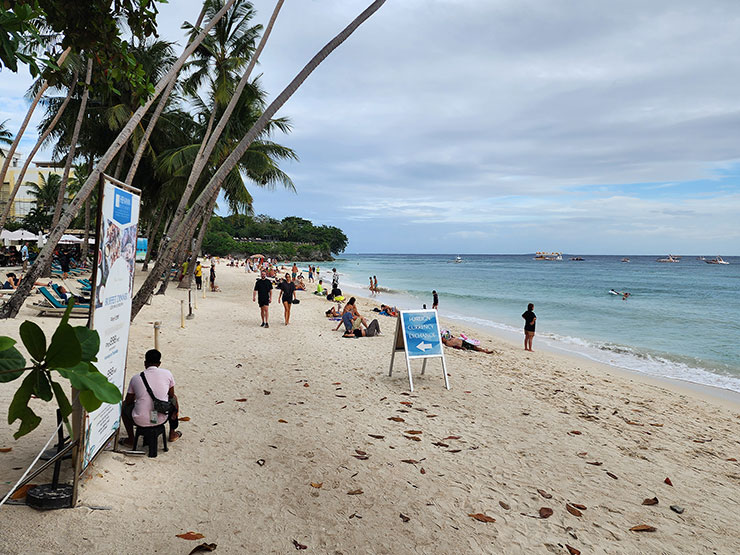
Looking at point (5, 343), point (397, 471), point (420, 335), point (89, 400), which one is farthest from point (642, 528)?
point (5, 343)

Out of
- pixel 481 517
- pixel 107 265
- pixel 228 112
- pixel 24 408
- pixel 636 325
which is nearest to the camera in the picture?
pixel 24 408

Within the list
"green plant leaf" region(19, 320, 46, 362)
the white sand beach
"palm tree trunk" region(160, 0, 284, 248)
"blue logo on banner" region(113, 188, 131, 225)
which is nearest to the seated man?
the white sand beach

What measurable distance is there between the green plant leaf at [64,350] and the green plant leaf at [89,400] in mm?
91

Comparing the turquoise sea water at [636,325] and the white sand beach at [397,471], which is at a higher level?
the white sand beach at [397,471]

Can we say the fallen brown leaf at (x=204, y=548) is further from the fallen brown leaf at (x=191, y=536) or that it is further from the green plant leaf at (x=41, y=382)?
the green plant leaf at (x=41, y=382)

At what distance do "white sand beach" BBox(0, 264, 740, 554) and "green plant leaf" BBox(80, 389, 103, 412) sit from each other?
2527mm

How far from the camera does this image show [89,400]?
52.2 inches

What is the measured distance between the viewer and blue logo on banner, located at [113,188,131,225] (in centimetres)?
370

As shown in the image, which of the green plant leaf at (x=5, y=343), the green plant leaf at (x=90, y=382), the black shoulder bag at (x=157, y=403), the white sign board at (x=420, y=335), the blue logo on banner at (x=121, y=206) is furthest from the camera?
the white sign board at (x=420, y=335)

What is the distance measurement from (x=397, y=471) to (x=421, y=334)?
3.42 m

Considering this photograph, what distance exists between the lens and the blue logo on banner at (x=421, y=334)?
786 centimetres

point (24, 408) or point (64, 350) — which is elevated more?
point (64, 350)

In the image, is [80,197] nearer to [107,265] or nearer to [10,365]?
[107,265]

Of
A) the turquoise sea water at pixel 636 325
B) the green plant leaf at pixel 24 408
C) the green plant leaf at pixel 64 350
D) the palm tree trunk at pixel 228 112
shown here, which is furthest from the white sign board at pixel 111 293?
the turquoise sea water at pixel 636 325
